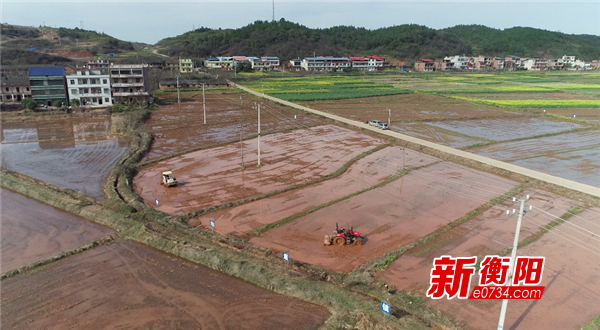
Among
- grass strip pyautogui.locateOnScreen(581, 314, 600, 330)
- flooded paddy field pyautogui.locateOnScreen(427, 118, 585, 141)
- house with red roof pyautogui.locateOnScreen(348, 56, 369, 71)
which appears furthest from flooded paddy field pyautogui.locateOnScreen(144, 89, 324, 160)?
house with red roof pyautogui.locateOnScreen(348, 56, 369, 71)

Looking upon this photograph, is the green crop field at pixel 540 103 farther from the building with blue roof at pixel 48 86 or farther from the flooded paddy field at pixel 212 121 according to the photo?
the building with blue roof at pixel 48 86

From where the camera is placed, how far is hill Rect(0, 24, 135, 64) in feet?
376

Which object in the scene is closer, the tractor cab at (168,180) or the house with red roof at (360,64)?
the tractor cab at (168,180)

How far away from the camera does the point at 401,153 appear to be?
29.5m

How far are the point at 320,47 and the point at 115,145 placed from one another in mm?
124282

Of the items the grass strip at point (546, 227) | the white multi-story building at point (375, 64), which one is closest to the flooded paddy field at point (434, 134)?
the grass strip at point (546, 227)

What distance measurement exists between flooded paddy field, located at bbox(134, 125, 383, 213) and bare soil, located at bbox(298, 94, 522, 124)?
39.0 ft

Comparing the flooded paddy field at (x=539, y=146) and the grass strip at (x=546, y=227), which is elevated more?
the flooded paddy field at (x=539, y=146)

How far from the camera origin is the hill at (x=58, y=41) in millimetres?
114562

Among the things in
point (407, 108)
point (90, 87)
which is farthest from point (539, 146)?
point (90, 87)

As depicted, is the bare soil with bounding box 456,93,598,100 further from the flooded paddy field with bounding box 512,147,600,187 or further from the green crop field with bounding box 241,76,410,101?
the flooded paddy field with bounding box 512,147,600,187

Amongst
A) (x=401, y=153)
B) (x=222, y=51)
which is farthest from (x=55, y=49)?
(x=401, y=153)

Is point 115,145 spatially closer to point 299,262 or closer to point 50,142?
point 50,142

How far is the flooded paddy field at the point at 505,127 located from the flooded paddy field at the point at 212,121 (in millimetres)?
15324
